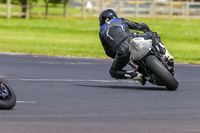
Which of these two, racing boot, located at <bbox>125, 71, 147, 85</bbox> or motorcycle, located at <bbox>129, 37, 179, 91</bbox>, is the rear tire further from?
racing boot, located at <bbox>125, 71, 147, 85</bbox>

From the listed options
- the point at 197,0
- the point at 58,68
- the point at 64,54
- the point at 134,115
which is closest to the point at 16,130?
the point at 134,115

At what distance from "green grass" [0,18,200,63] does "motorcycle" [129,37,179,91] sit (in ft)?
30.5

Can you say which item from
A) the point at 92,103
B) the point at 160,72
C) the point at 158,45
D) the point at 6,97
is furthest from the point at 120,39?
the point at 6,97

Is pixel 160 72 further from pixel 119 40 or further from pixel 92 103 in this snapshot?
pixel 92 103

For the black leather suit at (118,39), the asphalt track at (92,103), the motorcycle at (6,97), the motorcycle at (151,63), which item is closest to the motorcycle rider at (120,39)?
the black leather suit at (118,39)

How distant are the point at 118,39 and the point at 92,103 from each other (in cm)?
288

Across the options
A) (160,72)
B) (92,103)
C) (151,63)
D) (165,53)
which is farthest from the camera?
(165,53)

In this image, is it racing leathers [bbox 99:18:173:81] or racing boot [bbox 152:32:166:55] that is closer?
racing boot [bbox 152:32:166:55]

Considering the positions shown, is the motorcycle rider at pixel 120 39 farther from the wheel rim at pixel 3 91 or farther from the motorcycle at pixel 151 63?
the wheel rim at pixel 3 91

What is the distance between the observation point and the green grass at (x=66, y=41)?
2513 cm

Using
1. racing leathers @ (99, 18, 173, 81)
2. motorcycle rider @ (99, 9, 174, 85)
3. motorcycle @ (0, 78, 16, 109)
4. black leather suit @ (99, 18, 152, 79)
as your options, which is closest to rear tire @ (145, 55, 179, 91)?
motorcycle rider @ (99, 9, 174, 85)

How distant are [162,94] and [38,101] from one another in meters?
2.52

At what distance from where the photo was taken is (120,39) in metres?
13.8

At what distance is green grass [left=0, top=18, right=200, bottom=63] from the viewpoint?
25.1m
